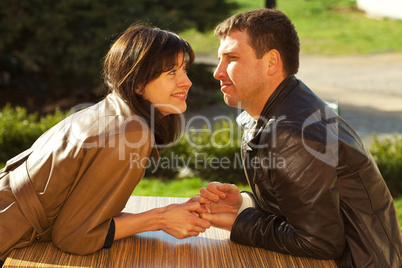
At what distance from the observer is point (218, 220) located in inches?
96.7

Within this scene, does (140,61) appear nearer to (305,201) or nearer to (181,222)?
(181,222)

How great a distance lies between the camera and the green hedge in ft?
19.6

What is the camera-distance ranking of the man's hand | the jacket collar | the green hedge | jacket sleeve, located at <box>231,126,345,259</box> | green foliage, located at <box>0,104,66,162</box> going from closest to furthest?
jacket sleeve, located at <box>231,126,345,259</box> → the jacket collar → the man's hand → the green hedge → green foliage, located at <box>0,104,66,162</box>

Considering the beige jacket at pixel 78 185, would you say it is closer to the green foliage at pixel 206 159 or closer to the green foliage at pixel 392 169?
the green foliage at pixel 206 159

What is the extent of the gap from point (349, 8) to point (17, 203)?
924 inches

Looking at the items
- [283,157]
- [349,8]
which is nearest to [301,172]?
[283,157]

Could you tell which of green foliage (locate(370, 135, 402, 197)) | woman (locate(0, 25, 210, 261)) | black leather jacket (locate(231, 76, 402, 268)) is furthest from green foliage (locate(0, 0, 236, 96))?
black leather jacket (locate(231, 76, 402, 268))

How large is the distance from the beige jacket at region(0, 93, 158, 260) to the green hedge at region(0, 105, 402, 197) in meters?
3.88

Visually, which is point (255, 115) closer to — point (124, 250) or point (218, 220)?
point (218, 220)

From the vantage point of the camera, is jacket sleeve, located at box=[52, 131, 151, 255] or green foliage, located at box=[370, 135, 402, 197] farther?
green foliage, located at box=[370, 135, 402, 197]

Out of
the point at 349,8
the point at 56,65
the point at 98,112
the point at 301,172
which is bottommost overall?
the point at 349,8

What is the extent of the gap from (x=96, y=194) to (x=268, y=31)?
1.20 meters

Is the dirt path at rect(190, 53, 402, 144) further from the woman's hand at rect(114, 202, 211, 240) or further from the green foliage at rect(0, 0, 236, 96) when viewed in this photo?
the woman's hand at rect(114, 202, 211, 240)

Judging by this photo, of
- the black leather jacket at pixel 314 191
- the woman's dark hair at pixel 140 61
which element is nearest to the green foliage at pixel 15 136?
the woman's dark hair at pixel 140 61
